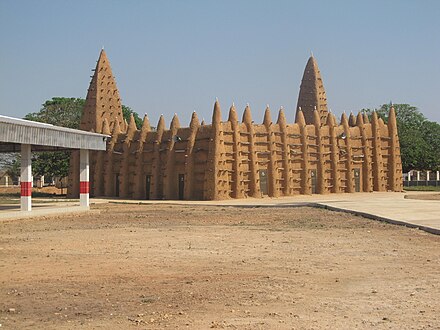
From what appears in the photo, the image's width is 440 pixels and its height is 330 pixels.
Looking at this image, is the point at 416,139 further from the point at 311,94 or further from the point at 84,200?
the point at 84,200

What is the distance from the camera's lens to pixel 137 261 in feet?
44.1

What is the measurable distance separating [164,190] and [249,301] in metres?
39.9

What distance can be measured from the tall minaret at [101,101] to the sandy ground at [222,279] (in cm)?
3625

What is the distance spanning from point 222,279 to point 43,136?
18720 millimetres

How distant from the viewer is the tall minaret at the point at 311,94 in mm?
67375

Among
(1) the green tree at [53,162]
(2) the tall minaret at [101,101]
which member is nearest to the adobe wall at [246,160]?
(2) the tall minaret at [101,101]

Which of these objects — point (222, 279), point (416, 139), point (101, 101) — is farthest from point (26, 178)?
point (416, 139)

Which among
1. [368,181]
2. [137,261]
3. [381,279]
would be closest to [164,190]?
[368,181]

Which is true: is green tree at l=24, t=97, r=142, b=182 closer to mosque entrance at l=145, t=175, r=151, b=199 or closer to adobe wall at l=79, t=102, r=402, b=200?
adobe wall at l=79, t=102, r=402, b=200

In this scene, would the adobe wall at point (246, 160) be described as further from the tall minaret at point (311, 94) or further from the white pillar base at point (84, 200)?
the white pillar base at point (84, 200)

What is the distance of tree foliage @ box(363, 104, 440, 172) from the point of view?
7506cm

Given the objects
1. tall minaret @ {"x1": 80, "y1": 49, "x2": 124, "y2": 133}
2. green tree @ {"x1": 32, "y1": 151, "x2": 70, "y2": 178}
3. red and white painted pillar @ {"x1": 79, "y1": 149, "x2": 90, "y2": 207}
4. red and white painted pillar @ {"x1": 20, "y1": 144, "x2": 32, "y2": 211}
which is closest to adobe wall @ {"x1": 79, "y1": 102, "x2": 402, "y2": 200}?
tall minaret @ {"x1": 80, "y1": 49, "x2": 124, "y2": 133}

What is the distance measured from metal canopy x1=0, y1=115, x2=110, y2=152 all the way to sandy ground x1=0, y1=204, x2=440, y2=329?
19.9 ft

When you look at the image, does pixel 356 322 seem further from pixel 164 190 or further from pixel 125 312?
pixel 164 190
